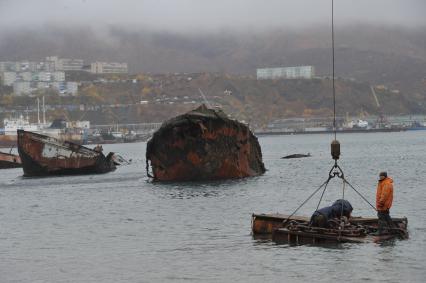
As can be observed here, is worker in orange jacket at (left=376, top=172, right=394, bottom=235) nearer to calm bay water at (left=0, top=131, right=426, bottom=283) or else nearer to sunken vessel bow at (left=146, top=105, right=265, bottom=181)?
calm bay water at (left=0, top=131, right=426, bottom=283)

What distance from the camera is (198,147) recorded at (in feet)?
202

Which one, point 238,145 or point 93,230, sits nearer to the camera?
point 93,230

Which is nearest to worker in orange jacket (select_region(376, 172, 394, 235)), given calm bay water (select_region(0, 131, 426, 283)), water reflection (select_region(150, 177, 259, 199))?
calm bay water (select_region(0, 131, 426, 283))

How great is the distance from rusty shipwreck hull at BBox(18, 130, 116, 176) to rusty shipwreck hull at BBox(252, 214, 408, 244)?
49494mm

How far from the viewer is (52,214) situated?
46.9 m

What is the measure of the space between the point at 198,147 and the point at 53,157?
2350 centimetres

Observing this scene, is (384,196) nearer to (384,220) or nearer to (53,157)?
(384,220)

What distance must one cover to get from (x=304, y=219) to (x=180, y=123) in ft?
98.7

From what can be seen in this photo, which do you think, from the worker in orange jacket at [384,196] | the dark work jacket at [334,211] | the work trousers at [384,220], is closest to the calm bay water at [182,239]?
the work trousers at [384,220]

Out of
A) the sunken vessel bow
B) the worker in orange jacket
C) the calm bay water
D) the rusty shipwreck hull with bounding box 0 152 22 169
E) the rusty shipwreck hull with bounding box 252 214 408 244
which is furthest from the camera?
the rusty shipwreck hull with bounding box 0 152 22 169

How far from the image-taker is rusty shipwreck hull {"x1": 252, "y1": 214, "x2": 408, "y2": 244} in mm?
29938

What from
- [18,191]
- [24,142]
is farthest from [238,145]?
[24,142]

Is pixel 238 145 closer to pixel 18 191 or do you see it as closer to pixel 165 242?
pixel 18 191

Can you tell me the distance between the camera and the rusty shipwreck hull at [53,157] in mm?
80062
